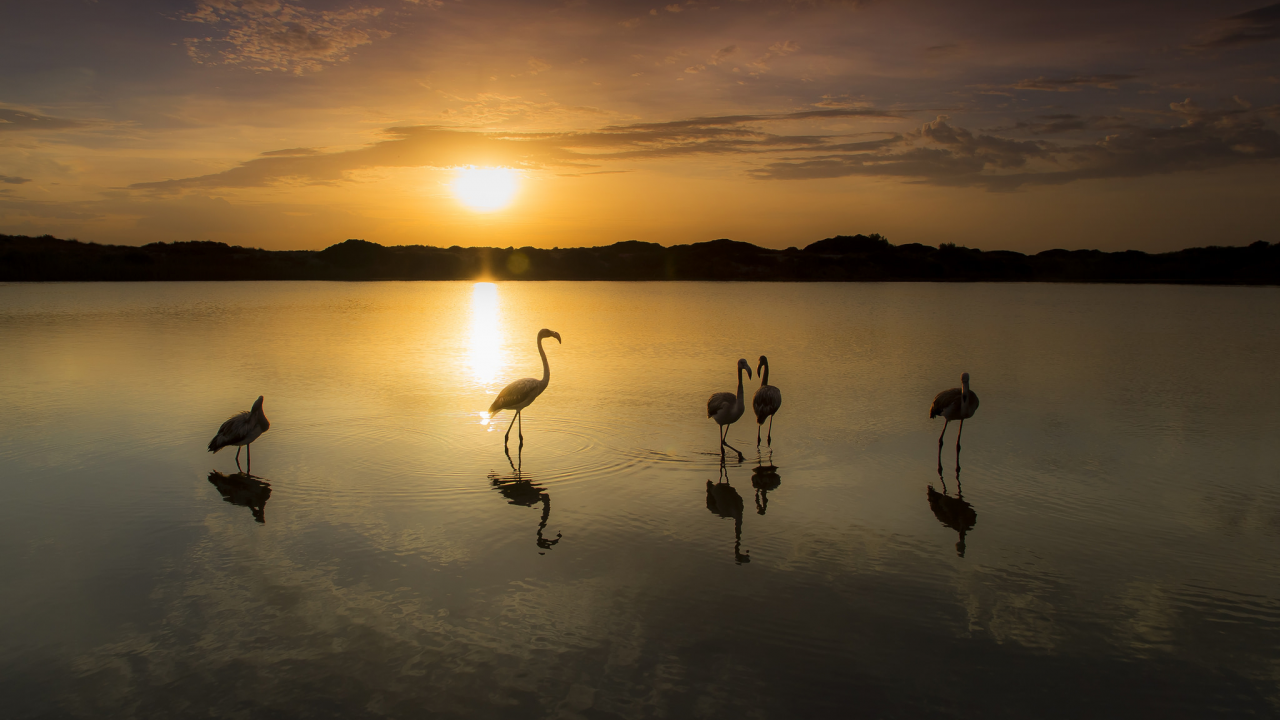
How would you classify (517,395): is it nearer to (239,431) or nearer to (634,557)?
(239,431)

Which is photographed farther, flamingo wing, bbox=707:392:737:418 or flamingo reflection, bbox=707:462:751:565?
flamingo wing, bbox=707:392:737:418

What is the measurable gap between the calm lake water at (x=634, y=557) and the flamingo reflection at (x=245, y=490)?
7cm

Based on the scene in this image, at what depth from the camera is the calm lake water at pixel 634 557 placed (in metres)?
5.00

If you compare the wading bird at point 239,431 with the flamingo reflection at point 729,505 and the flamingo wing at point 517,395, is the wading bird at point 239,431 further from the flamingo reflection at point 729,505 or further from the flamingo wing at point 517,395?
the flamingo reflection at point 729,505

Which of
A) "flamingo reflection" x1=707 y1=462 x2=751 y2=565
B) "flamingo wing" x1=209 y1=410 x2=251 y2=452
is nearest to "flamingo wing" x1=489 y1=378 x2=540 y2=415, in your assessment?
"flamingo wing" x1=209 y1=410 x2=251 y2=452

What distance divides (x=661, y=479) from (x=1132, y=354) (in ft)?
70.4

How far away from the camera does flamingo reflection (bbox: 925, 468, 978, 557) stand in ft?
26.3

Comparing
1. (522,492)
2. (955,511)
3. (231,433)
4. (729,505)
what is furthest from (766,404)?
(231,433)

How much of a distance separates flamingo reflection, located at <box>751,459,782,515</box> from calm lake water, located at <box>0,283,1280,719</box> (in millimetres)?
66

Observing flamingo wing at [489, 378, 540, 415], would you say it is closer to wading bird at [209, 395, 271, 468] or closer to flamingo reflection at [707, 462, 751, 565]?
wading bird at [209, 395, 271, 468]

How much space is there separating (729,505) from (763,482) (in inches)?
48.3

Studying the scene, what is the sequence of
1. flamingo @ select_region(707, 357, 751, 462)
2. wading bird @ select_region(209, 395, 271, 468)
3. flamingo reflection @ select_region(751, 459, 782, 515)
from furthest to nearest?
flamingo @ select_region(707, 357, 751, 462)
wading bird @ select_region(209, 395, 271, 468)
flamingo reflection @ select_region(751, 459, 782, 515)

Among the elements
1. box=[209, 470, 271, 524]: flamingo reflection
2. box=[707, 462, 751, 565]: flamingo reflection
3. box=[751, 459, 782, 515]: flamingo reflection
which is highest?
box=[209, 470, 271, 524]: flamingo reflection

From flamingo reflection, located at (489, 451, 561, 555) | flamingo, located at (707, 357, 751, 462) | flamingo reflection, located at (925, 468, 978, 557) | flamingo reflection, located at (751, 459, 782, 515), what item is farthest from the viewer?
flamingo, located at (707, 357, 751, 462)
